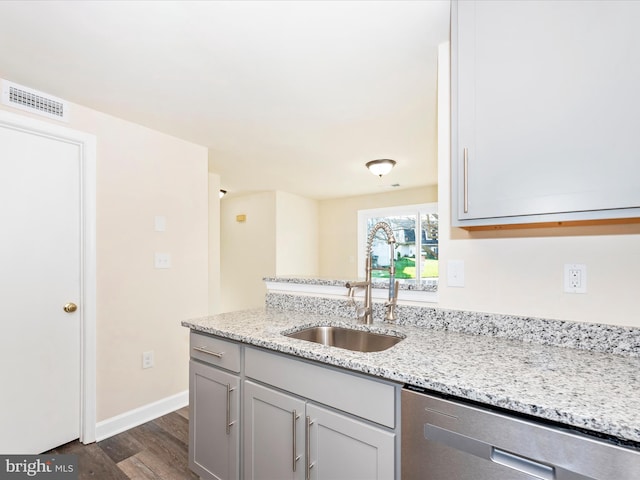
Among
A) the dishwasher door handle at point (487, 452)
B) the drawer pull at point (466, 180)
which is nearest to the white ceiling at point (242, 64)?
the drawer pull at point (466, 180)

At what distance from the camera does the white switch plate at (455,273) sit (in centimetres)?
151

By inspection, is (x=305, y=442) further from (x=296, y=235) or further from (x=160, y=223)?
(x=296, y=235)

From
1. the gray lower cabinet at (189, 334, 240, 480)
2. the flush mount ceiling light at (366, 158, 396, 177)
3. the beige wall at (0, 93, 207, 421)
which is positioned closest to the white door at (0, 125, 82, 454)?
the beige wall at (0, 93, 207, 421)

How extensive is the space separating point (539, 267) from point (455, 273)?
0.33 m

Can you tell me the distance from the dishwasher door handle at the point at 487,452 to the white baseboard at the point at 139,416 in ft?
7.53

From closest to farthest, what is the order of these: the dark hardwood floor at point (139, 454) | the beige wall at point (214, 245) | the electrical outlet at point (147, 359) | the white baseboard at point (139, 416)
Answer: the dark hardwood floor at point (139, 454), the white baseboard at point (139, 416), the electrical outlet at point (147, 359), the beige wall at point (214, 245)

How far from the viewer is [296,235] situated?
18.1 ft

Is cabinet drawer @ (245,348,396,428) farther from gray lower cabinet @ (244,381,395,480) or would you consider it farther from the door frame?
the door frame

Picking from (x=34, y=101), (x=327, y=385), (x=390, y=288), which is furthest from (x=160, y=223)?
(x=327, y=385)

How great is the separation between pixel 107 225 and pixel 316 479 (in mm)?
2080

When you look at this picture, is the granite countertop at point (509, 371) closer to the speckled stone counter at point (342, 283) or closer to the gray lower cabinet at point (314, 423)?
the gray lower cabinet at point (314, 423)

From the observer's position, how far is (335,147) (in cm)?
304

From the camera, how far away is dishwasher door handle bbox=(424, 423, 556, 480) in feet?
2.60

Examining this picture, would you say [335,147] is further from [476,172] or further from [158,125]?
[476,172]
